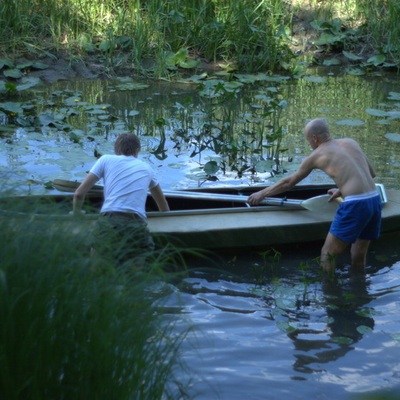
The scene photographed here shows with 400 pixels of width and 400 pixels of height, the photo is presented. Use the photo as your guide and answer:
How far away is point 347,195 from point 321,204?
68 cm

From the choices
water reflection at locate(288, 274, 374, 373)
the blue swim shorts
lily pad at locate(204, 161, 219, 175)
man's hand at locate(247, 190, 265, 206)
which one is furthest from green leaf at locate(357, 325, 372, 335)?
lily pad at locate(204, 161, 219, 175)

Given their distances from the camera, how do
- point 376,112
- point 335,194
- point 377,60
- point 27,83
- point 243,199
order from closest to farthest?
point 335,194 < point 243,199 < point 376,112 < point 27,83 < point 377,60

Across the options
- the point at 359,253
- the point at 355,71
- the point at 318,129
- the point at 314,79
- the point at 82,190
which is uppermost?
the point at 355,71

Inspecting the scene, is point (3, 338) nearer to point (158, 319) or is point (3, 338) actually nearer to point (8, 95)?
point (158, 319)

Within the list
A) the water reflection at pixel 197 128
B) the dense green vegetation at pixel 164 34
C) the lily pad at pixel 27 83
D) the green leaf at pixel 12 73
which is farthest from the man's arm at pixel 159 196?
the dense green vegetation at pixel 164 34

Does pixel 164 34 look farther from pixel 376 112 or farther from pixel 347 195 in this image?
pixel 347 195

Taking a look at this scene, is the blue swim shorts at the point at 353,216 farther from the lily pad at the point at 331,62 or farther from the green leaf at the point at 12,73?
the lily pad at the point at 331,62

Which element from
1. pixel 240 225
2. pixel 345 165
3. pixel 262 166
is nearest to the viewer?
pixel 345 165

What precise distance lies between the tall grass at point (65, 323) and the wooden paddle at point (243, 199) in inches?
160

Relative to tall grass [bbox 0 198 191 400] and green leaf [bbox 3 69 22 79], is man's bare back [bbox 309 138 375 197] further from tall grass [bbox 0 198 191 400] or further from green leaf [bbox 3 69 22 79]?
green leaf [bbox 3 69 22 79]

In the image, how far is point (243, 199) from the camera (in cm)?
789

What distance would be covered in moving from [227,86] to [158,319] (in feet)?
31.7

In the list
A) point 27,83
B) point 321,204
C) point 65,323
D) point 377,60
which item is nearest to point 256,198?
point 321,204

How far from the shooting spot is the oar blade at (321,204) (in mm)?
7766
